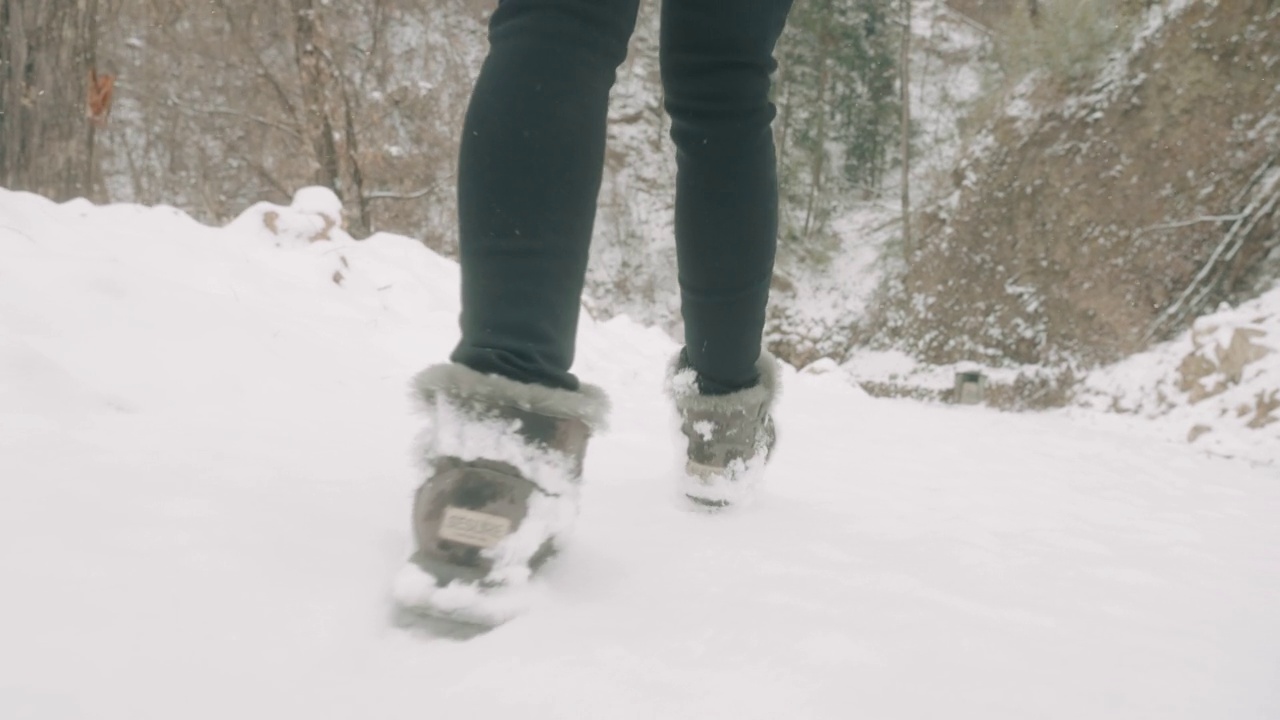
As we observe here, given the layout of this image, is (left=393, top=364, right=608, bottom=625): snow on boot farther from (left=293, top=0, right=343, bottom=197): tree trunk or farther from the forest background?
(left=293, top=0, right=343, bottom=197): tree trunk

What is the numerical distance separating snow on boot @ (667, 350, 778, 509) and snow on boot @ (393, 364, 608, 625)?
0.30m

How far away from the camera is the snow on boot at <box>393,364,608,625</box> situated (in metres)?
0.56

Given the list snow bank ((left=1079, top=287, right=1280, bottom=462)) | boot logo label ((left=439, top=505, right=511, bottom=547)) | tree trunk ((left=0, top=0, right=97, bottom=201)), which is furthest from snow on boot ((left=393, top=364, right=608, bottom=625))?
tree trunk ((left=0, top=0, right=97, bottom=201))

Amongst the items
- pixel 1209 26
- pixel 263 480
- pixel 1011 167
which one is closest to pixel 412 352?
pixel 263 480

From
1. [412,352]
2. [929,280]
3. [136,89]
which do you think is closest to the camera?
[412,352]

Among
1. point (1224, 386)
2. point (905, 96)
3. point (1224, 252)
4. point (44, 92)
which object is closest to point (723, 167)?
point (44, 92)

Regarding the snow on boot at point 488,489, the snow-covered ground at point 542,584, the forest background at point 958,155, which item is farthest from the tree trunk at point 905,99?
the snow on boot at point 488,489

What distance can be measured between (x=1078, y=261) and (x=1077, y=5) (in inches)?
121

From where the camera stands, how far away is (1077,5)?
866 cm

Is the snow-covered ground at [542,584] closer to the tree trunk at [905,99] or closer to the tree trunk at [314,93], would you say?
the tree trunk at [314,93]

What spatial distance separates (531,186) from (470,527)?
28 centimetres

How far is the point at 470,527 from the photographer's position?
577mm

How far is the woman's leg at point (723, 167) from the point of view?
0.80 metres

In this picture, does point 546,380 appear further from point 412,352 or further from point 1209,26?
point 1209,26
